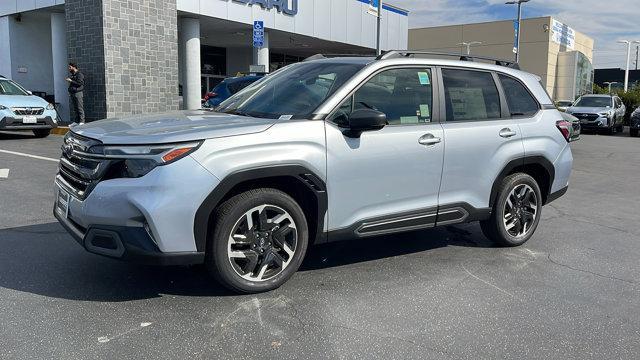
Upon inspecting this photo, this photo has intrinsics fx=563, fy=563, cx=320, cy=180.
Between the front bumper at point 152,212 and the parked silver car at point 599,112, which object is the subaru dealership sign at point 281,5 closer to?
the parked silver car at point 599,112

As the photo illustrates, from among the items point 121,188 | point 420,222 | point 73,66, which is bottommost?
point 420,222

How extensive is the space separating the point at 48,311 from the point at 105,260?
1016 millimetres

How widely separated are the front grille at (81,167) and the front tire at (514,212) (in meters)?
3.48

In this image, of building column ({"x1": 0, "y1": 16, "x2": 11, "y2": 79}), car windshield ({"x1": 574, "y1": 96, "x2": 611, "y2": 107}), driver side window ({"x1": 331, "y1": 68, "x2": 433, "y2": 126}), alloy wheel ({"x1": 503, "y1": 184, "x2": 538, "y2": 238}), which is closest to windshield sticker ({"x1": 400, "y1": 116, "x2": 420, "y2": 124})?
driver side window ({"x1": 331, "y1": 68, "x2": 433, "y2": 126})

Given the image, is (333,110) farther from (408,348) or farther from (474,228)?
(474,228)

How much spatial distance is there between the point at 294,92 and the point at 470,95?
1642 millimetres

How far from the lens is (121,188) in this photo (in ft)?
11.5


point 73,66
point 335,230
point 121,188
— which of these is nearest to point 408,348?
point 335,230

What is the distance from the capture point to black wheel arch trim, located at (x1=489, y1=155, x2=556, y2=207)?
5180 mm

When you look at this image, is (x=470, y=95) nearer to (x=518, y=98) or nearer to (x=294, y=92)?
(x=518, y=98)

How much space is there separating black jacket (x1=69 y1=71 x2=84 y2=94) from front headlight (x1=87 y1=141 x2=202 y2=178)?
13181 mm

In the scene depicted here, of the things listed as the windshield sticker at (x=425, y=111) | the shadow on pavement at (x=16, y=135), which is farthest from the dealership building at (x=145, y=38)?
the windshield sticker at (x=425, y=111)

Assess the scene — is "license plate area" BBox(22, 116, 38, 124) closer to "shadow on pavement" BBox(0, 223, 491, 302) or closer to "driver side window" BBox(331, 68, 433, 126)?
"shadow on pavement" BBox(0, 223, 491, 302)

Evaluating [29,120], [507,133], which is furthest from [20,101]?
[507,133]
